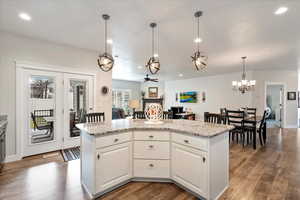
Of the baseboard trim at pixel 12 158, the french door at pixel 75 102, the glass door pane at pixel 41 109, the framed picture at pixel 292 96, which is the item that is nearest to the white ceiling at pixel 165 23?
the french door at pixel 75 102

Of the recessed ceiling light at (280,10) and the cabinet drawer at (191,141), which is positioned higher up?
the recessed ceiling light at (280,10)

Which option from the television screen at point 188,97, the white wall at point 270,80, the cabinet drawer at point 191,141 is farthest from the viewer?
the television screen at point 188,97

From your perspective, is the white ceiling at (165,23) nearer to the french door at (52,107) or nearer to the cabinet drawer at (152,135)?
the french door at (52,107)

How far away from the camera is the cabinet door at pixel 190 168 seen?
1813 mm

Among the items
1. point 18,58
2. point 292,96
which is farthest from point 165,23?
point 292,96

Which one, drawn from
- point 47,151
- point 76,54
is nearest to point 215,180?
point 47,151

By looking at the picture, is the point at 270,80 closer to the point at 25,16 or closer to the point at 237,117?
the point at 237,117

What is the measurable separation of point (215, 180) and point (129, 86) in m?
9.46

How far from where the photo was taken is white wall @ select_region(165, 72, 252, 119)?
7.01 m

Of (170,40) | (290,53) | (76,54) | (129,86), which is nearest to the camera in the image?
(170,40)

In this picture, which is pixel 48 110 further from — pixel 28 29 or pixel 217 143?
pixel 217 143

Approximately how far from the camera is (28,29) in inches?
115

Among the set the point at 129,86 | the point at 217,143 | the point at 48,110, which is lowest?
the point at 217,143

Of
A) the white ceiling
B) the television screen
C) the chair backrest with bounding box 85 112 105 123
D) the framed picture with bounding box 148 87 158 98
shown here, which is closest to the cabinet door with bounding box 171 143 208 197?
the chair backrest with bounding box 85 112 105 123
